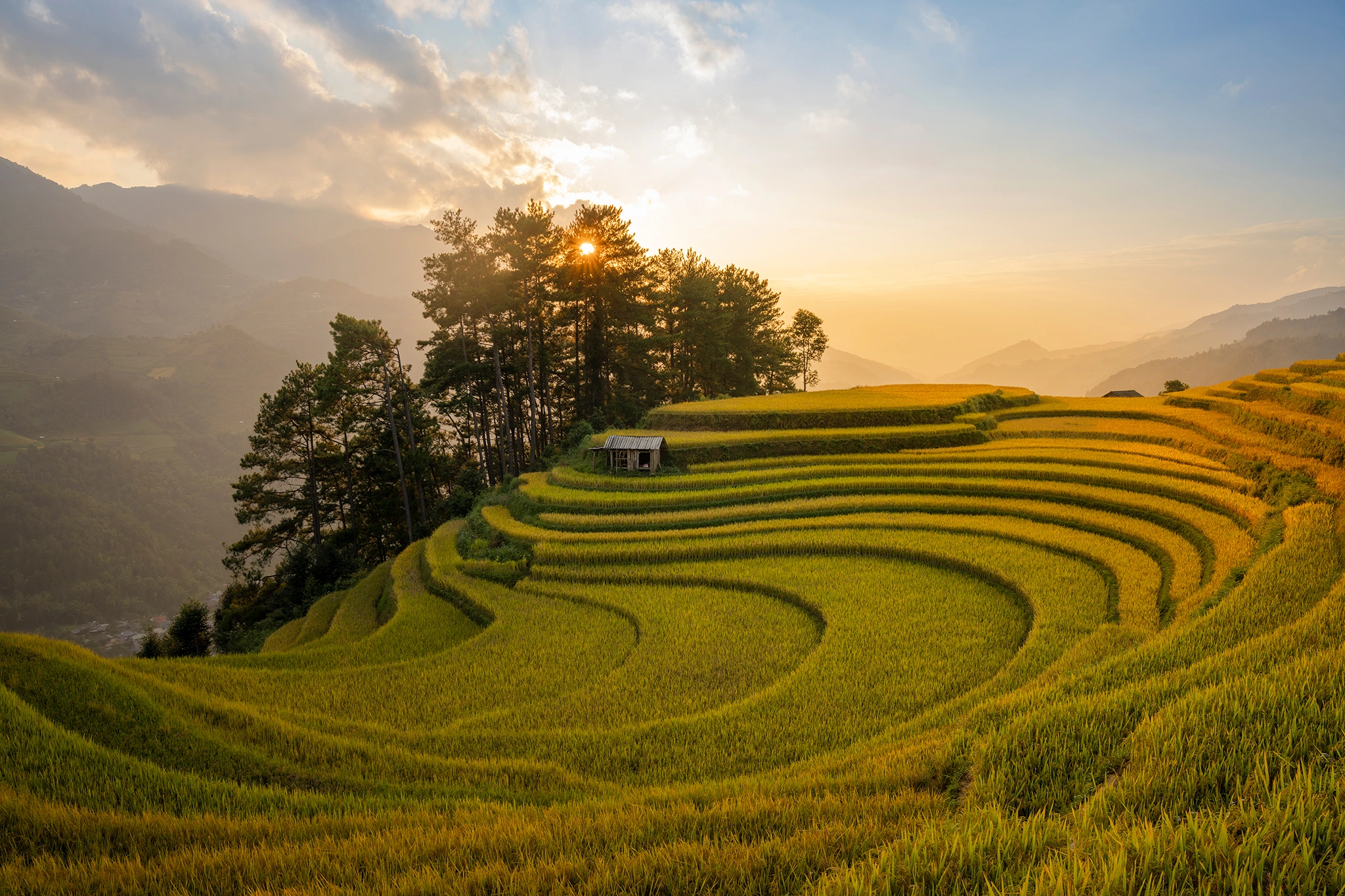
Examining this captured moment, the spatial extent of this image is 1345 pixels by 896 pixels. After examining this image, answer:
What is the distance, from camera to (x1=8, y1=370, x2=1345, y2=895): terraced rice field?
3.07 m

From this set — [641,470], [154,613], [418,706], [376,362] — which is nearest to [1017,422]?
[641,470]

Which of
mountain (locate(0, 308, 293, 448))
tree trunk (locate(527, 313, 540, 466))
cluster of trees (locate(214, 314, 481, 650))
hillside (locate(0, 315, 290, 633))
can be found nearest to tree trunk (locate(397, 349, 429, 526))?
cluster of trees (locate(214, 314, 481, 650))

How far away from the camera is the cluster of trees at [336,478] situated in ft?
82.5

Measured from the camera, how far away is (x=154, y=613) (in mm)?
76938

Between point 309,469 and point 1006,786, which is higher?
point 309,469

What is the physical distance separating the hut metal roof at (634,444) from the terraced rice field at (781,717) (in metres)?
5.44

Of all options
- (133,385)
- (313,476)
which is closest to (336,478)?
(313,476)

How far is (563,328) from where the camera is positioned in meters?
35.0

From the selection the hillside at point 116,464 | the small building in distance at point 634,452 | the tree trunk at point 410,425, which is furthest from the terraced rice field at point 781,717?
the hillside at point 116,464

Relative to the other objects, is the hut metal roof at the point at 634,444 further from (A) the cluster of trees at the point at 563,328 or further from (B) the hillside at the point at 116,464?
(B) the hillside at the point at 116,464

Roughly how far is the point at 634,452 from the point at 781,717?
15489 mm

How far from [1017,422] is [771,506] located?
736 inches

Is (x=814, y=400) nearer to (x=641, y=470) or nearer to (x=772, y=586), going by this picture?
(x=641, y=470)

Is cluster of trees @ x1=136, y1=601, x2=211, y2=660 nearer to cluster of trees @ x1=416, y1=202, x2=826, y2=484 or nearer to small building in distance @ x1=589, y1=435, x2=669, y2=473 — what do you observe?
cluster of trees @ x1=416, y1=202, x2=826, y2=484
